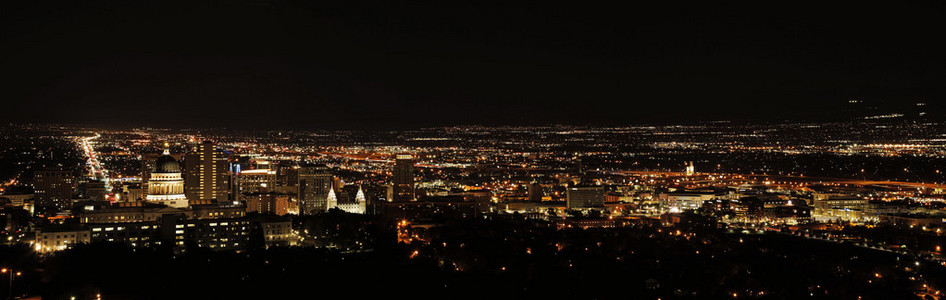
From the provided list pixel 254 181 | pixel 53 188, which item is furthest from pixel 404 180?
pixel 53 188

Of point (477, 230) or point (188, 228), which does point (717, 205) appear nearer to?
point (477, 230)

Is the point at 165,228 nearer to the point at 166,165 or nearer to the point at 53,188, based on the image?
the point at 166,165

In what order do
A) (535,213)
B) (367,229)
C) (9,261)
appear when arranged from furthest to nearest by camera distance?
1. (535,213)
2. (367,229)
3. (9,261)

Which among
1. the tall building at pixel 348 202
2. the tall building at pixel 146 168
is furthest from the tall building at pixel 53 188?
the tall building at pixel 348 202

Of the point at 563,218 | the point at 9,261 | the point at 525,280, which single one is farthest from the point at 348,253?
the point at 563,218

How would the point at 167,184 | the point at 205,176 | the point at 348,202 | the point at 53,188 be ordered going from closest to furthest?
the point at 167,184 → the point at 53,188 → the point at 205,176 → the point at 348,202

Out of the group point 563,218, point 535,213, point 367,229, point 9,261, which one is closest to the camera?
point 9,261
